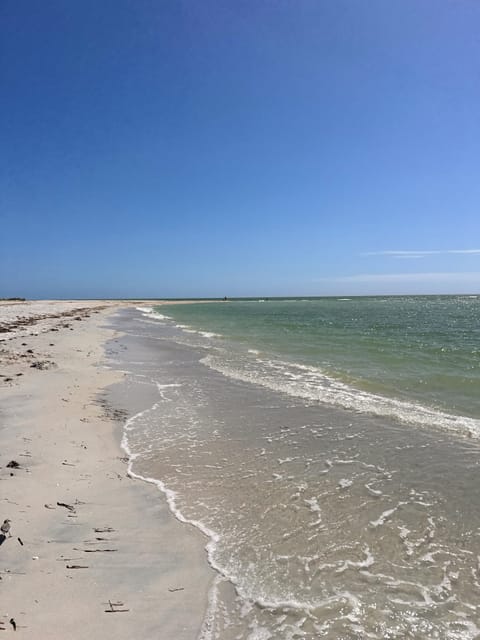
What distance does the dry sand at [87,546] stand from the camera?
337 cm

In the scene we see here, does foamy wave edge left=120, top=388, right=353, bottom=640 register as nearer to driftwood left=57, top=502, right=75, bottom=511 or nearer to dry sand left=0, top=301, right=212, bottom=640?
dry sand left=0, top=301, right=212, bottom=640

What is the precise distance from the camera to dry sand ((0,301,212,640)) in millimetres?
3371

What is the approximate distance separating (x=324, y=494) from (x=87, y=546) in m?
3.37

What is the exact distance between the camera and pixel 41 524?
4723 millimetres

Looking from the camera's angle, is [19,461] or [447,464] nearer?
[19,461]

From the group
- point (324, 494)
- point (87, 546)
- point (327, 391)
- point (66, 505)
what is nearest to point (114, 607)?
point (87, 546)

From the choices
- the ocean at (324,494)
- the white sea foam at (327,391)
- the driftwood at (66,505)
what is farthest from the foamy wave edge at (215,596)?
the white sea foam at (327,391)

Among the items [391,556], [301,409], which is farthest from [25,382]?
[391,556]

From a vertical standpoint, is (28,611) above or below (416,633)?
above

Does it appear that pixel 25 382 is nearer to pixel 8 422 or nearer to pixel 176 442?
pixel 8 422

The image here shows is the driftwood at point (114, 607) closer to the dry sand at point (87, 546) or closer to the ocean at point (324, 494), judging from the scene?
the dry sand at point (87, 546)

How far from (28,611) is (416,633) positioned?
11.0 ft

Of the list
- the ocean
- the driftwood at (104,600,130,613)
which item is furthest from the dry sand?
the ocean

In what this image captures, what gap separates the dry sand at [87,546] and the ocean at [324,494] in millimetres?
301
